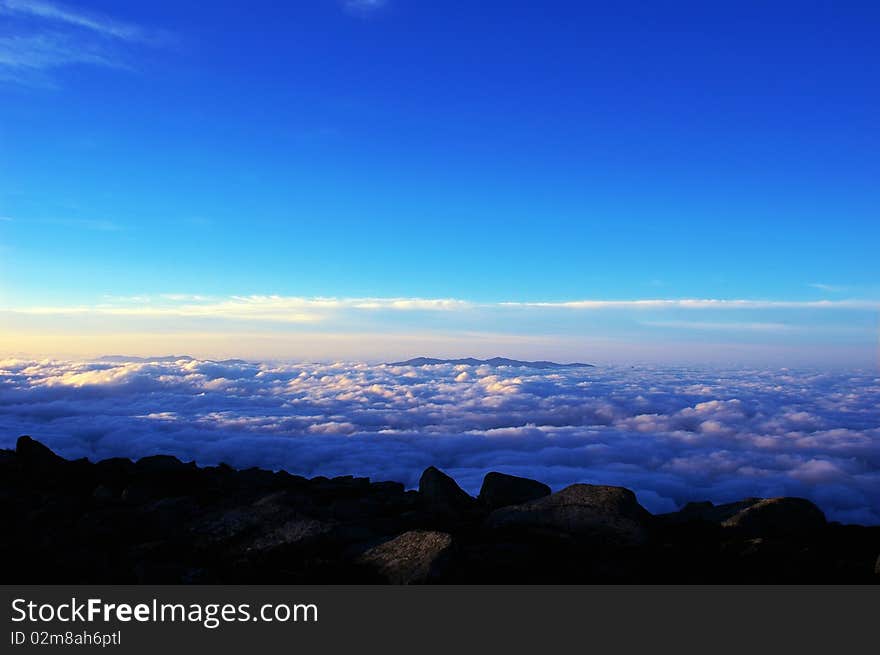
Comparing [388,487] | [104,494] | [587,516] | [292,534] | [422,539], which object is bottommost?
[388,487]

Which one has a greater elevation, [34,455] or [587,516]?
[587,516]

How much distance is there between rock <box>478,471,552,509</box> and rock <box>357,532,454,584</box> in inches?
264

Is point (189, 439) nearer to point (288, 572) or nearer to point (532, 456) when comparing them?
point (532, 456)

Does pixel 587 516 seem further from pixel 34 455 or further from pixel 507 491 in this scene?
pixel 34 455

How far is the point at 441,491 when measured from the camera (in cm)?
1556

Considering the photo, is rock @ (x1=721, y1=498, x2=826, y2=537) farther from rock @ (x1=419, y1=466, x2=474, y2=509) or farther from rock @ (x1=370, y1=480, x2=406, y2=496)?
rock @ (x1=370, y1=480, x2=406, y2=496)

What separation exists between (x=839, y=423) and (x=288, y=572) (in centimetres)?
15084

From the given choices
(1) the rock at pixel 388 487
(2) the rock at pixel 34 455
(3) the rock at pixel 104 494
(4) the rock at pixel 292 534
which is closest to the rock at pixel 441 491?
(1) the rock at pixel 388 487

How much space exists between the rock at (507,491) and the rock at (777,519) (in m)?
4.87

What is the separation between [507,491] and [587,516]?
5.21m

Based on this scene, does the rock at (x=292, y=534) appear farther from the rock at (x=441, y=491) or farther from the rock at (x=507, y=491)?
the rock at (x=507, y=491)

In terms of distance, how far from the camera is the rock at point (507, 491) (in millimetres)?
16156

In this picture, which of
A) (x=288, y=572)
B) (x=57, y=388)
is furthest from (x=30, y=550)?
(x=57, y=388)

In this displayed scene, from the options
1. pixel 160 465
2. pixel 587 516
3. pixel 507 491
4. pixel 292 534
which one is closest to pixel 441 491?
pixel 507 491
